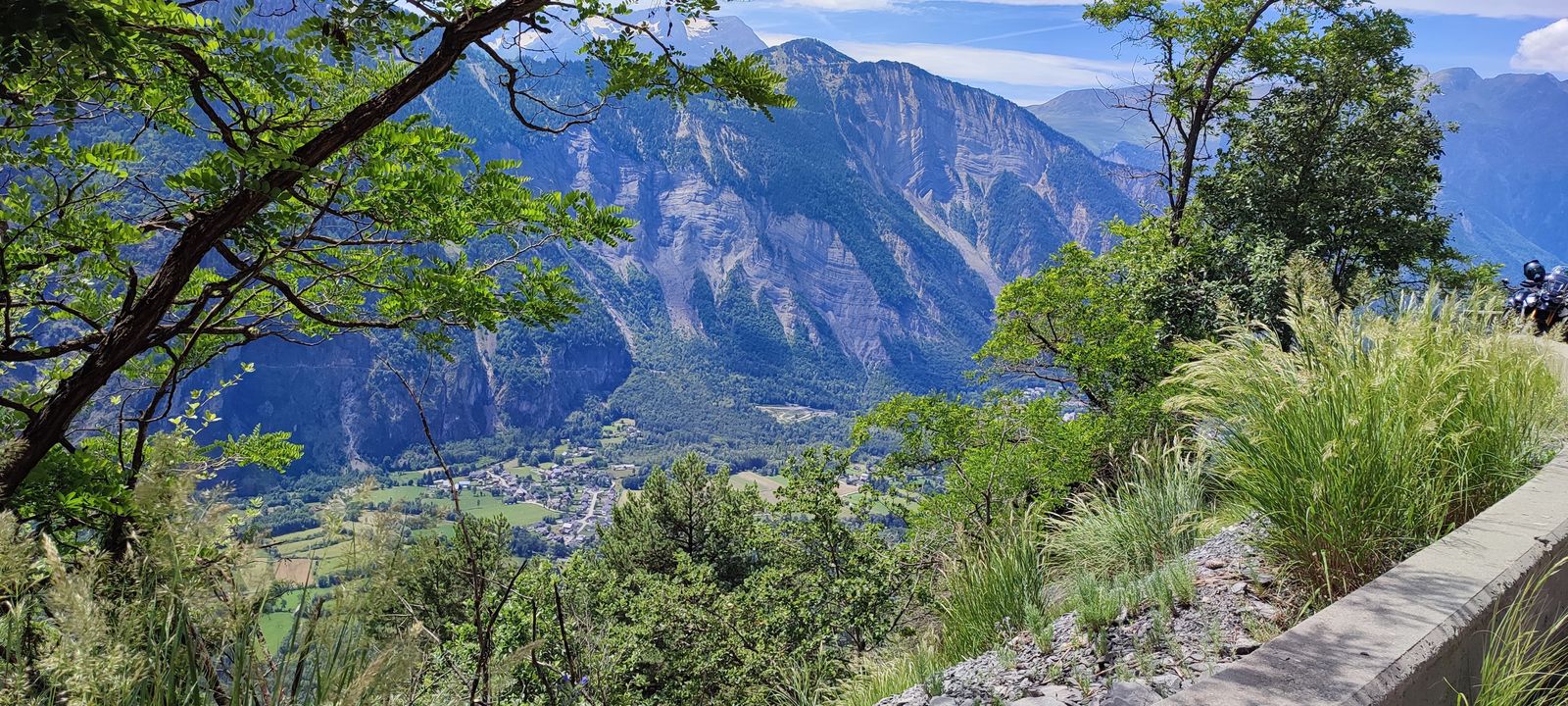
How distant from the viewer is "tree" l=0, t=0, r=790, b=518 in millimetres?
2588

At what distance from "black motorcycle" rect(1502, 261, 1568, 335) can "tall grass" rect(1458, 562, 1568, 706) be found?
33.4 feet

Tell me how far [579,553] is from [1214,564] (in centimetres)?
1506

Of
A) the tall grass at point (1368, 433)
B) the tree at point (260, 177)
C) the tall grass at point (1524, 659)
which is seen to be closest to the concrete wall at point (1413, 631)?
the tall grass at point (1524, 659)

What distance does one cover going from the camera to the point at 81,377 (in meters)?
2.65

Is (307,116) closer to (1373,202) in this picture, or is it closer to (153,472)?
(153,472)

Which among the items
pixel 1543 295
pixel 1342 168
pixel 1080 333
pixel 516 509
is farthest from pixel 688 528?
pixel 516 509

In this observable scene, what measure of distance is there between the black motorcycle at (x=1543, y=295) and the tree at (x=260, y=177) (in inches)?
475

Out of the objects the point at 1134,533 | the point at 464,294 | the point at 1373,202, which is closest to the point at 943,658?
the point at 1134,533

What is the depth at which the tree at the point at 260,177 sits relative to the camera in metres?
2.59

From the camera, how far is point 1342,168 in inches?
522

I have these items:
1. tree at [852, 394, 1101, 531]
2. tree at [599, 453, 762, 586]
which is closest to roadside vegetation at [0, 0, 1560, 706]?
tree at [852, 394, 1101, 531]

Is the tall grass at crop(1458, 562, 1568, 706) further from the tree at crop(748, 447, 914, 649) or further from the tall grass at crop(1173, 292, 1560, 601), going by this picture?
the tree at crop(748, 447, 914, 649)

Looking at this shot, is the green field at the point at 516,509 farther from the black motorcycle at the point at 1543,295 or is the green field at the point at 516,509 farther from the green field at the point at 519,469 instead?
the black motorcycle at the point at 1543,295

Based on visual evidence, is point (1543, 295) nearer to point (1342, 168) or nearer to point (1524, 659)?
point (1342, 168)
